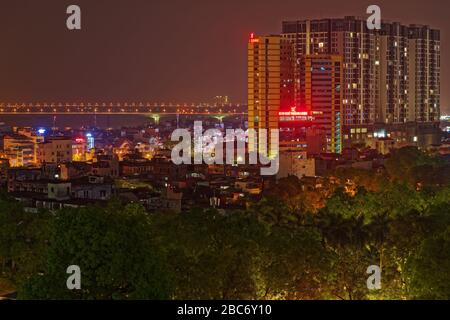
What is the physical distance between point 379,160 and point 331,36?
30.0ft

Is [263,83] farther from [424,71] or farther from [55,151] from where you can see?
[424,71]

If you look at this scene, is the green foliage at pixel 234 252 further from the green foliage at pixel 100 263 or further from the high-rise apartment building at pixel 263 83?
the high-rise apartment building at pixel 263 83

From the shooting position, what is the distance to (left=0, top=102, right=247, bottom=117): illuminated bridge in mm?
59406

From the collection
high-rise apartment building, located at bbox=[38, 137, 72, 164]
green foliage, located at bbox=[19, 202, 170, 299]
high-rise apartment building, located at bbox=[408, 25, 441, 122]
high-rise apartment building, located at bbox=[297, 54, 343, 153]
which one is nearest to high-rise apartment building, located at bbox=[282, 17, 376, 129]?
high-rise apartment building, located at bbox=[297, 54, 343, 153]

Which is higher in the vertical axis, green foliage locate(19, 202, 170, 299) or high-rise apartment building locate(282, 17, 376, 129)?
high-rise apartment building locate(282, 17, 376, 129)

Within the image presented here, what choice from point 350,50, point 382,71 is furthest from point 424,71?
point 350,50

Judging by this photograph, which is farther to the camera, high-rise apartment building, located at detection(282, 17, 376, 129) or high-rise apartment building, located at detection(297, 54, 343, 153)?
high-rise apartment building, located at detection(282, 17, 376, 129)

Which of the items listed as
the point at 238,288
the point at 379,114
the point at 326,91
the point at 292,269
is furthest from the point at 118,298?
the point at 379,114

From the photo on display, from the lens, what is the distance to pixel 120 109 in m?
66.8

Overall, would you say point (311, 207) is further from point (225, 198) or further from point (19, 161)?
point (19, 161)

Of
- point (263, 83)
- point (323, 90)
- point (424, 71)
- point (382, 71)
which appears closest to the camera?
point (263, 83)

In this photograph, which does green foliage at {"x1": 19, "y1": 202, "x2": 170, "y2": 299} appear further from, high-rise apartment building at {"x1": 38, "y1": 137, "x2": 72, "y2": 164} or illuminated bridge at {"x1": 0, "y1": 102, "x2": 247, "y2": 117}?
illuminated bridge at {"x1": 0, "y1": 102, "x2": 247, "y2": 117}

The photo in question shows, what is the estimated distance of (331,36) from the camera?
30.0 meters
